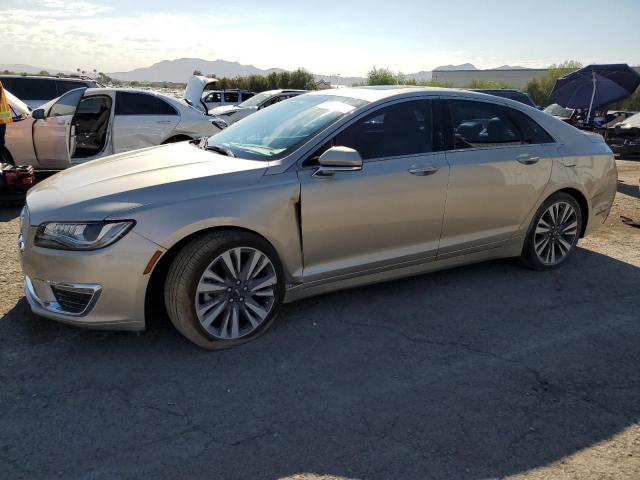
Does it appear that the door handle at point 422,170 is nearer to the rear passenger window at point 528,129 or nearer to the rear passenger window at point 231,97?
the rear passenger window at point 528,129

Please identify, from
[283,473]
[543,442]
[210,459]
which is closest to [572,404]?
[543,442]

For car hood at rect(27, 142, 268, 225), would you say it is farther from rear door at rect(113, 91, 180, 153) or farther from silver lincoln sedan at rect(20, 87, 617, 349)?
rear door at rect(113, 91, 180, 153)

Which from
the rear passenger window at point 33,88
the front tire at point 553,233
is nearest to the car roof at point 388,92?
the front tire at point 553,233

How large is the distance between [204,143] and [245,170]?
1.07 metres

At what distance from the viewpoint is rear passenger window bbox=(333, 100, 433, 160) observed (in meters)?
3.70

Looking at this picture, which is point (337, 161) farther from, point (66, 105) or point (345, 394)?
point (66, 105)

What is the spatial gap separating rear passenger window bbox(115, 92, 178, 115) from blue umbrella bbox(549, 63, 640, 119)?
1248cm

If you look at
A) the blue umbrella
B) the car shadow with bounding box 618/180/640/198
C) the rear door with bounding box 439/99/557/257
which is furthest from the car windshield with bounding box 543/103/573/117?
the rear door with bounding box 439/99/557/257

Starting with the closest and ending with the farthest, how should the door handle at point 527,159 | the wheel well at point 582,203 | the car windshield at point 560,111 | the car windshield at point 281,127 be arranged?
the car windshield at point 281,127 < the door handle at point 527,159 < the wheel well at point 582,203 < the car windshield at point 560,111

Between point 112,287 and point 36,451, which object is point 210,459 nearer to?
point 36,451

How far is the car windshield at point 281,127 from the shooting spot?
3.65m

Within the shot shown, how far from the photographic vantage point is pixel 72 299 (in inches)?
120

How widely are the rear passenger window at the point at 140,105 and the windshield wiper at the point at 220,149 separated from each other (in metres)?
5.28

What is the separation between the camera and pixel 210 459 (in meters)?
2.35
